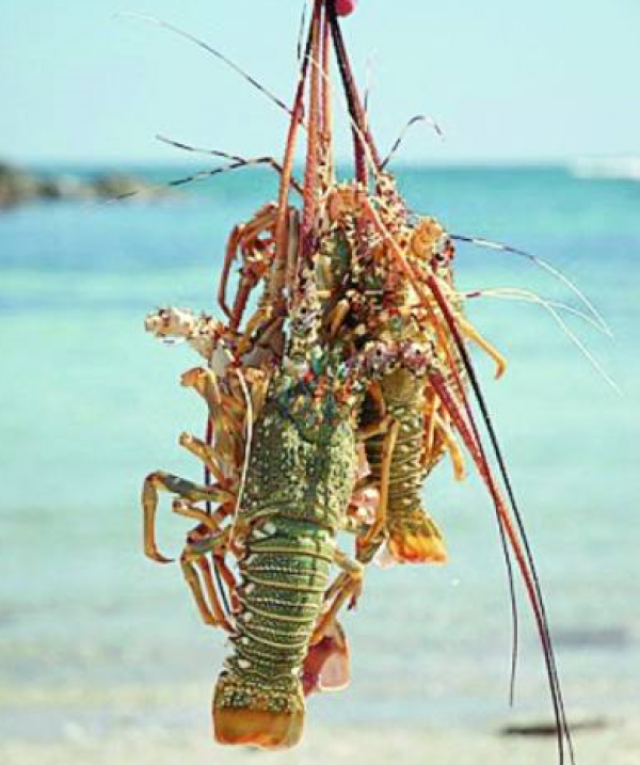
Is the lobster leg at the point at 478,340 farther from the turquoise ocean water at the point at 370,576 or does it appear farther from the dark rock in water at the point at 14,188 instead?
the dark rock in water at the point at 14,188

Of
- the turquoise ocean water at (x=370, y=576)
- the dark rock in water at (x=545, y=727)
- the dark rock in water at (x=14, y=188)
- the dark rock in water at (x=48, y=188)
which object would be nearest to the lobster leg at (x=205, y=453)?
the turquoise ocean water at (x=370, y=576)

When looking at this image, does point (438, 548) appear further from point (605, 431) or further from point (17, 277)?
point (17, 277)

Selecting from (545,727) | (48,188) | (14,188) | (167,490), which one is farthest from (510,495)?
(48,188)

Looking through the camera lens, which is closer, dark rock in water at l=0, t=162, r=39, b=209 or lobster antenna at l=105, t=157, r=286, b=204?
lobster antenna at l=105, t=157, r=286, b=204

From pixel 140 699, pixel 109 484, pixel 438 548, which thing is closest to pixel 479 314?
pixel 109 484

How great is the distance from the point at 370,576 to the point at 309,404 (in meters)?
6.72

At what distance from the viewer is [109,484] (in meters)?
12.0

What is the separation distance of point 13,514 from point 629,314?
12.3m

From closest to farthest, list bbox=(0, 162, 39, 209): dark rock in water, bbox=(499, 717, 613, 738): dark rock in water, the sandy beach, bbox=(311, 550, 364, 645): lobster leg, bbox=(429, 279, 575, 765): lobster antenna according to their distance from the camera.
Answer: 1. bbox=(429, 279, 575, 765): lobster antenna
2. bbox=(311, 550, 364, 645): lobster leg
3. the sandy beach
4. bbox=(499, 717, 613, 738): dark rock in water
5. bbox=(0, 162, 39, 209): dark rock in water

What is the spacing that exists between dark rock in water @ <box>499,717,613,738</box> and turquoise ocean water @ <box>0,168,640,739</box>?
122 mm

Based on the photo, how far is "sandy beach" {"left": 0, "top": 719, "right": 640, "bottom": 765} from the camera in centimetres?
733

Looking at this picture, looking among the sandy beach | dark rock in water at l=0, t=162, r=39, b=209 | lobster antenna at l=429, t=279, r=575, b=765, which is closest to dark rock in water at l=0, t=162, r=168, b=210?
dark rock in water at l=0, t=162, r=39, b=209

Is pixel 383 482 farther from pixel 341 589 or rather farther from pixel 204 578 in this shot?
pixel 204 578

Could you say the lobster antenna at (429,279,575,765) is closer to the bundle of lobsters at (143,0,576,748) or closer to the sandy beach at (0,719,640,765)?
the bundle of lobsters at (143,0,576,748)
